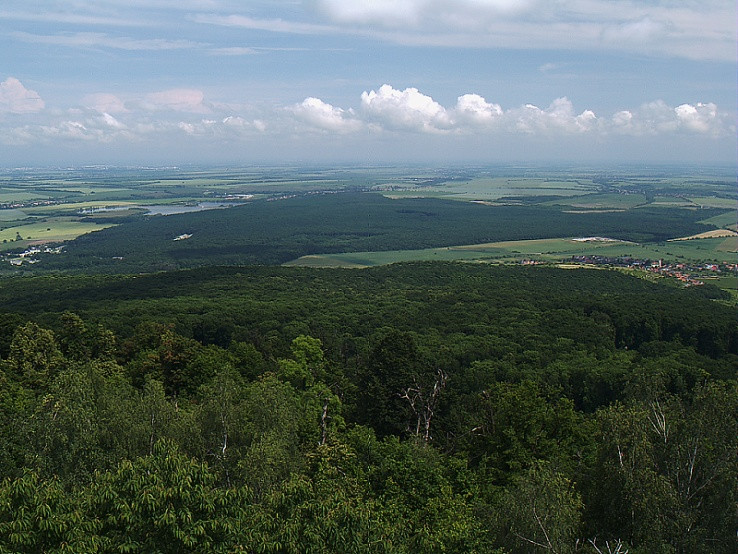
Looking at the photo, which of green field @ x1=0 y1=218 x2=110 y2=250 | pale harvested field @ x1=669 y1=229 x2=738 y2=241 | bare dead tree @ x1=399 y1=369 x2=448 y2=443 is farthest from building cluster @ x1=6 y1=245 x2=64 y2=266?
pale harvested field @ x1=669 y1=229 x2=738 y2=241

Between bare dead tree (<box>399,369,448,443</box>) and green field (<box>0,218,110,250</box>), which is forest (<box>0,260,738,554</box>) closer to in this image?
bare dead tree (<box>399,369,448,443</box>)

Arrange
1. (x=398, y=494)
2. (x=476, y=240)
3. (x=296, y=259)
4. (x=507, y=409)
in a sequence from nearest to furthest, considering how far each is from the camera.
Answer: (x=398, y=494) → (x=507, y=409) → (x=296, y=259) → (x=476, y=240)

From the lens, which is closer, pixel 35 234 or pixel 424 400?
pixel 424 400

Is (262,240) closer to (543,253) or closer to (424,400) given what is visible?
(543,253)

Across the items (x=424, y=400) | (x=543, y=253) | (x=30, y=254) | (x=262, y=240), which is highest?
(x=424, y=400)

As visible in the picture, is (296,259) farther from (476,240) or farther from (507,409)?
(507,409)

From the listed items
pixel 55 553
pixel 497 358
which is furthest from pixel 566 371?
pixel 55 553

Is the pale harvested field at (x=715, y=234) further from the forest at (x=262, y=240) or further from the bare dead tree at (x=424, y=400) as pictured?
the bare dead tree at (x=424, y=400)

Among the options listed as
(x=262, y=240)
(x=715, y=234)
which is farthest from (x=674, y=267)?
(x=262, y=240)

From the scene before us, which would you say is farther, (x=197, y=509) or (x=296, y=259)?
(x=296, y=259)
